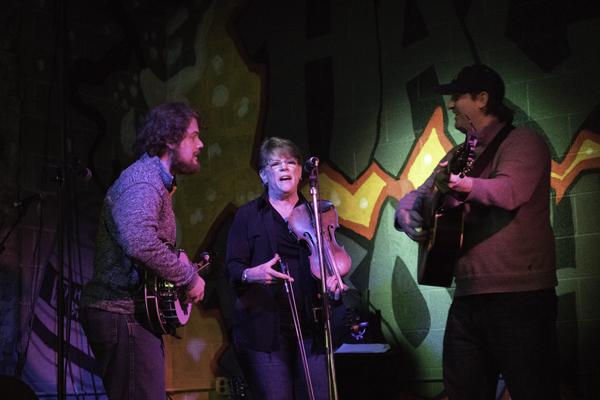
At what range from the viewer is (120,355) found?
236 centimetres

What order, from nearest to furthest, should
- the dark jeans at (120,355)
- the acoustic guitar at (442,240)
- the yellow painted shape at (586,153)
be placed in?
the dark jeans at (120,355) → the acoustic guitar at (442,240) → the yellow painted shape at (586,153)

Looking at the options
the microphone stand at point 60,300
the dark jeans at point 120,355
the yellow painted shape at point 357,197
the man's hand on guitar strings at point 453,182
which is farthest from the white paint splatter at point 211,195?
the man's hand on guitar strings at point 453,182

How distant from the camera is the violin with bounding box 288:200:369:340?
2.79 m

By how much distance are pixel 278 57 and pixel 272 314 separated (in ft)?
9.04

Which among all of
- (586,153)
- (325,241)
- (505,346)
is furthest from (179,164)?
(586,153)

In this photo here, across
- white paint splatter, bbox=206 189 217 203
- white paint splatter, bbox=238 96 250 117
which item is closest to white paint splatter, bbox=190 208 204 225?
white paint splatter, bbox=206 189 217 203

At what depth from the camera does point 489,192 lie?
8.11ft

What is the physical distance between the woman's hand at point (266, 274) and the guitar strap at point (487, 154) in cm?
96

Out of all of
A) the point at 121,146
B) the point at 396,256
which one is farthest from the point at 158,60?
the point at 396,256

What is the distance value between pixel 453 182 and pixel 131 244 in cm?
128

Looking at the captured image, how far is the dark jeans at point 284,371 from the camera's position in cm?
276

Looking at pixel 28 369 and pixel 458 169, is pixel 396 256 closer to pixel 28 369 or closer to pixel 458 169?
pixel 458 169

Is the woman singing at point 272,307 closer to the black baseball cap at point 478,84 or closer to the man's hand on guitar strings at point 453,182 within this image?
the man's hand on guitar strings at point 453,182

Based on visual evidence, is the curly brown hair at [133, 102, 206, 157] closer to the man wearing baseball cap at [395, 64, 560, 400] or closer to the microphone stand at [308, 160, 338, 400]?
the microphone stand at [308, 160, 338, 400]
